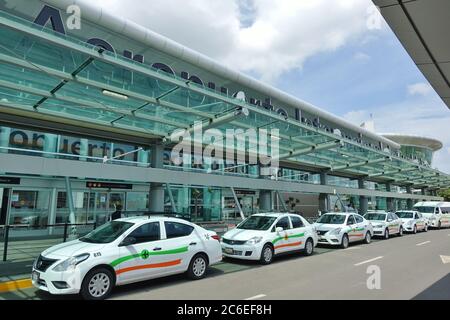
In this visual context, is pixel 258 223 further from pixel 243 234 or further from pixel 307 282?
pixel 307 282

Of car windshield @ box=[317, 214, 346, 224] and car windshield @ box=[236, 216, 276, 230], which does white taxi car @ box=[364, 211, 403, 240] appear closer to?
car windshield @ box=[317, 214, 346, 224]

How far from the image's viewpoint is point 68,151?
20.0m

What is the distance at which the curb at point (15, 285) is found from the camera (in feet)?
25.7

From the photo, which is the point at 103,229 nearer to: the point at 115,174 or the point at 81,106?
the point at 115,174

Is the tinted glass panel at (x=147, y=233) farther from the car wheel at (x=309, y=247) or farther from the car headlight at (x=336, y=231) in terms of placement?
the car headlight at (x=336, y=231)

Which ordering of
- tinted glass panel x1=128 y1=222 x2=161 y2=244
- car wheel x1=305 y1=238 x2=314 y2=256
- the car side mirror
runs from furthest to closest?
1. car wheel x1=305 y1=238 x2=314 y2=256
2. tinted glass panel x1=128 y1=222 x2=161 y2=244
3. the car side mirror

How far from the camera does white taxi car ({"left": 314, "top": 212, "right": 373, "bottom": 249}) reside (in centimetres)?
1569

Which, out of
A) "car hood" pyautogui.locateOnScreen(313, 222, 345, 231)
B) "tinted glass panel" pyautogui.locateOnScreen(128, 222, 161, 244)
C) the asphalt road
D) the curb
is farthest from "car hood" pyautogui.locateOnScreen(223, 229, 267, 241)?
the curb

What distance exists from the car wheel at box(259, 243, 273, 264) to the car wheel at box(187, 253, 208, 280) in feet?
8.66

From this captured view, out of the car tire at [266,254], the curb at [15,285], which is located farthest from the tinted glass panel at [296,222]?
the curb at [15,285]

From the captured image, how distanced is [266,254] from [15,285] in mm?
7277

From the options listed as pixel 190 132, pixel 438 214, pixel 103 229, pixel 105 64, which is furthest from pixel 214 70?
pixel 438 214
